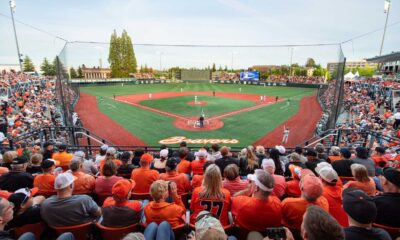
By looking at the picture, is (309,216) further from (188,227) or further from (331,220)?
(188,227)

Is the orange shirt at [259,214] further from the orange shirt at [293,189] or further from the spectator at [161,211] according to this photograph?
the orange shirt at [293,189]

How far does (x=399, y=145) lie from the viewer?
9625mm

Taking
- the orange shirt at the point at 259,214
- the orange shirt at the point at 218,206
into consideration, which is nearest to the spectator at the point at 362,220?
the orange shirt at the point at 259,214

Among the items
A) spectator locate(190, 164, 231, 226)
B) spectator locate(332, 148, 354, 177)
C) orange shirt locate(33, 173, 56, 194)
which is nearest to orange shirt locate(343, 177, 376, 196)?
spectator locate(332, 148, 354, 177)

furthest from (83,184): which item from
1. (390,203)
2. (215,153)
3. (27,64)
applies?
(27,64)

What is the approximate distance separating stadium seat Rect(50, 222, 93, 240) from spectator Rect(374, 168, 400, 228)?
4498mm

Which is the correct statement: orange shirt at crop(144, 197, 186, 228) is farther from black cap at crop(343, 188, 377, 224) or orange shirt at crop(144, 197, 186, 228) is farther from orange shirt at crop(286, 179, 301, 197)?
orange shirt at crop(286, 179, 301, 197)

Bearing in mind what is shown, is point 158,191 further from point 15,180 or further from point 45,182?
point 15,180

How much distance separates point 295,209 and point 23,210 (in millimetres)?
4142

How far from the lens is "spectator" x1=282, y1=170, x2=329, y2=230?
3.20m

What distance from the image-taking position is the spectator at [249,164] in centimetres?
635

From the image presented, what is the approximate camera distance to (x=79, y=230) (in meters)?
3.43

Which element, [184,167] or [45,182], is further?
[184,167]

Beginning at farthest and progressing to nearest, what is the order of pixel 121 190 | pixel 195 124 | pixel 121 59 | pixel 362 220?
1. pixel 121 59
2. pixel 195 124
3. pixel 121 190
4. pixel 362 220
